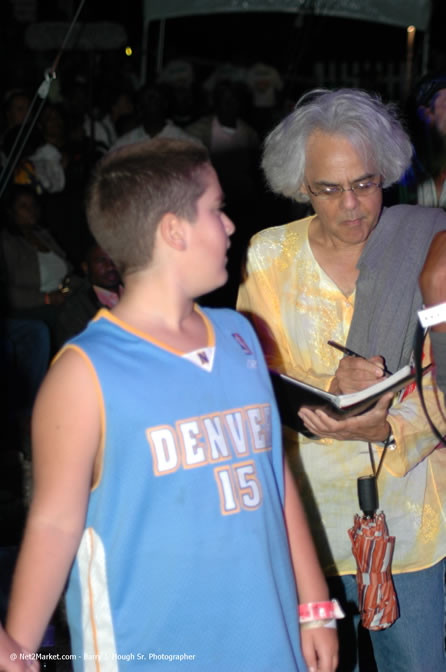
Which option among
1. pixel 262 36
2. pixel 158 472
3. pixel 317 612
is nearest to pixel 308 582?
pixel 317 612

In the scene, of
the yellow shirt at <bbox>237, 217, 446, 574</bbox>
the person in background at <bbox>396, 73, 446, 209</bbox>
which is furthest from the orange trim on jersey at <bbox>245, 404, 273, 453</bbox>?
the person in background at <bbox>396, 73, 446, 209</bbox>

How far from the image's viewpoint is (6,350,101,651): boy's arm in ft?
Answer: 5.13

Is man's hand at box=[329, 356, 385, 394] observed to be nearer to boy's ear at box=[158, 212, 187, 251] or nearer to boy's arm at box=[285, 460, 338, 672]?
boy's arm at box=[285, 460, 338, 672]

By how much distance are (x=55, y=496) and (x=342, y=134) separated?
4.59 ft

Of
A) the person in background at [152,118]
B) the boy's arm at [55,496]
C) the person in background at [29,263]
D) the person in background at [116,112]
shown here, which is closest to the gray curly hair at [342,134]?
the boy's arm at [55,496]

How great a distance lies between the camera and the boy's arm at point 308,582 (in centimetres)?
185

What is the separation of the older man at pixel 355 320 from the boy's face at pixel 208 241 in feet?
2.14

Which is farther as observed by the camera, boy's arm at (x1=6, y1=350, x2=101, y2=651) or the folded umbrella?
the folded umbrella

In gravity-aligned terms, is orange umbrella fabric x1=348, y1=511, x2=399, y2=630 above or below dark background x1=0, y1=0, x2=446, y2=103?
below

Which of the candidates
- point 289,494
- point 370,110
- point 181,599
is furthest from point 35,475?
point 370,110

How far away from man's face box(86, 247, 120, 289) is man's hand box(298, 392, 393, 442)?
317 centimetres

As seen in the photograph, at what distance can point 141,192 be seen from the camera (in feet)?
5.63

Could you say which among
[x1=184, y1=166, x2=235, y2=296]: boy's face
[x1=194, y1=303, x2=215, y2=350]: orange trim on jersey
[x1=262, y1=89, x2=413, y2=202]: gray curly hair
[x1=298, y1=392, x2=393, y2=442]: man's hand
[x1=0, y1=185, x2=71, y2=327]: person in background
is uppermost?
[x1=262, y1=89, x2=413, y2=202]: gray curly hair

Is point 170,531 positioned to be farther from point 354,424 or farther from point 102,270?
point 102,270
